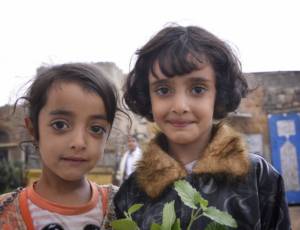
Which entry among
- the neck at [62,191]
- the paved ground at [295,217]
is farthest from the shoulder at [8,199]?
the paved ground at [295,217]

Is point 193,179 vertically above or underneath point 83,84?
underneath

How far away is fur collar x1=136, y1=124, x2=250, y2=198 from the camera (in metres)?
1.50

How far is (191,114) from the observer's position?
1545mm

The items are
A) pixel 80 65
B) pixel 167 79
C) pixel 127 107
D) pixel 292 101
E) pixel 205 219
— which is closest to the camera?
pixel 205 219

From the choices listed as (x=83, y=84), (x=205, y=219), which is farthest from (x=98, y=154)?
(x=205, y=219)

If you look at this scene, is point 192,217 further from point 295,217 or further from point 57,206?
point 295,217

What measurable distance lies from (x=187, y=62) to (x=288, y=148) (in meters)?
8.04

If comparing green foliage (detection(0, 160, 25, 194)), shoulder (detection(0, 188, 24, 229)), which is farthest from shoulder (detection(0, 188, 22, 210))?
green foliage (detection(0, 160, 25, 194))

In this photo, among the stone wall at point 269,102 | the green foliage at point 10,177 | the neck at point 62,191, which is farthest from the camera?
the stone wall at point 269,102

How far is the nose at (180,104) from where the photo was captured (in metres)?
1.52

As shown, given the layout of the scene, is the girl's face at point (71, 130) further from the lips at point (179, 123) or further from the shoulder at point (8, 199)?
the lips at point (179, 123)

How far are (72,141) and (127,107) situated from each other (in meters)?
0.53

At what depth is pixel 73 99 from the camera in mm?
1590

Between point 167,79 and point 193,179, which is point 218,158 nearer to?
point 193,179
